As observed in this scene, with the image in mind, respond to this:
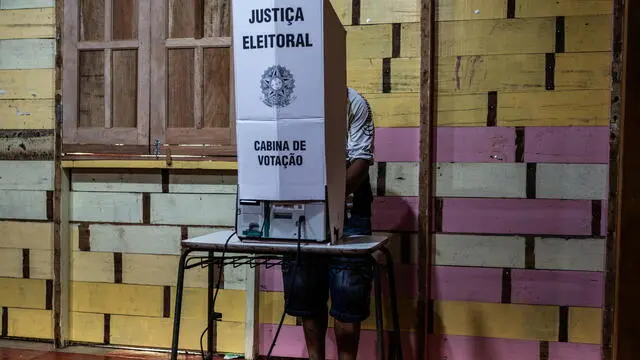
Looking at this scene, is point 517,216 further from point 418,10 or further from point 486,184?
point 418,10

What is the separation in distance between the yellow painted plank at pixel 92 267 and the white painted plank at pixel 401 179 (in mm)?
1453

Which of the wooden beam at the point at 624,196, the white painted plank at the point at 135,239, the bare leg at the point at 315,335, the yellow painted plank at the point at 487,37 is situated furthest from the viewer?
the white painted plank at the point at 135,239

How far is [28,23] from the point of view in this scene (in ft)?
8.84

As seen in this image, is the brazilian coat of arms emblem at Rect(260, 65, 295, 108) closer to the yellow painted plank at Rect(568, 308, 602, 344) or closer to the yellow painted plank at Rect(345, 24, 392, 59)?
the yellow painted plank at Rect(345, 24, 392, 59)

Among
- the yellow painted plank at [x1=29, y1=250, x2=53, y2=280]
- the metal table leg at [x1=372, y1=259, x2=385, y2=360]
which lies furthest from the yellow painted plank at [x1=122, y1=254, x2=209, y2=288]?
the metal table leg at [x1=372, y1=259, x2=385, y2=360]

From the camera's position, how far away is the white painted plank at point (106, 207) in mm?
2623

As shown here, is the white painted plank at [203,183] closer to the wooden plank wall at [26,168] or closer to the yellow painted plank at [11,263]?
the wooden plank wall at [26,168]

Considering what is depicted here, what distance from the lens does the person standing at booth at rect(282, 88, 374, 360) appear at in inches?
70.6

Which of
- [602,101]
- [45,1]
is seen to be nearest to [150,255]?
[45,1]

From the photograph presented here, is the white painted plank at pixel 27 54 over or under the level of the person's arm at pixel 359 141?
over

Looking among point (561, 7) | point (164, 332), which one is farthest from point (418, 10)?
point (164, 332)

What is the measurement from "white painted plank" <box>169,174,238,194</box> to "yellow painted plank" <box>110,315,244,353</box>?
63 centimetres

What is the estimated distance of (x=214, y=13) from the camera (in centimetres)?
253

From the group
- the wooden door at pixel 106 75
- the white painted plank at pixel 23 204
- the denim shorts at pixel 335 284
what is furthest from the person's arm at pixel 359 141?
the white painted plank at pixel 23 204
